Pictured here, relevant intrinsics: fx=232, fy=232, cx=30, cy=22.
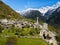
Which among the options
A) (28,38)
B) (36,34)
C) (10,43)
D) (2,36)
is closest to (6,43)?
(10,43)

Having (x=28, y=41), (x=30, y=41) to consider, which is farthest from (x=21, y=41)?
(x=30, y=41)

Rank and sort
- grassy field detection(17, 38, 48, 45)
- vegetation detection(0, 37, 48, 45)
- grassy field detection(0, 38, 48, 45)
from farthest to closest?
1. grassy field detection(17, 38, 48, 45)
2. grassy field detection(0, 38, 48, 45)
3. vegetation detection(0, 37, 48, 45)

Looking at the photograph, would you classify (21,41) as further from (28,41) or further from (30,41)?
(30,41)

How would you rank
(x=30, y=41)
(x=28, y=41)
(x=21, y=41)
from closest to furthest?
(x=21, y=41)
(x=28, y=41)
(x=30, y=41)

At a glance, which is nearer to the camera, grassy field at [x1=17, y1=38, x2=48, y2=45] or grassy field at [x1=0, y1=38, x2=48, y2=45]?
grassy field at [x1=0, y1=38, x2=48, y2=45]

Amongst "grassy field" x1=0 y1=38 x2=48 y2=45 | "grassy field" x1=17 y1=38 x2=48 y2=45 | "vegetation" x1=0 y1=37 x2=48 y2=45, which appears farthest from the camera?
"grassy field" x1=17 y1=38 x2=48 y2=45

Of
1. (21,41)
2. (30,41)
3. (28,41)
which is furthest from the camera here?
(30,41)

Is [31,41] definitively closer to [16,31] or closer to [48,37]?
[16,31]

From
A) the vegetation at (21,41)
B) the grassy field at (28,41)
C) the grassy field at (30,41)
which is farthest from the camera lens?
the grassy field at (30,41)

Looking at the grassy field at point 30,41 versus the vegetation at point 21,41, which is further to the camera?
the grassy field at point 30,41

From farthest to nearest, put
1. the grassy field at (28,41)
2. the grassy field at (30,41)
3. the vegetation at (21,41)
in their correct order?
1. the grassy field at (30,41)
2. the grassy field at (28,41)
3. the vegetation at (21,41)

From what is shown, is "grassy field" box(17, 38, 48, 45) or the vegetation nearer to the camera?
the vegetation
